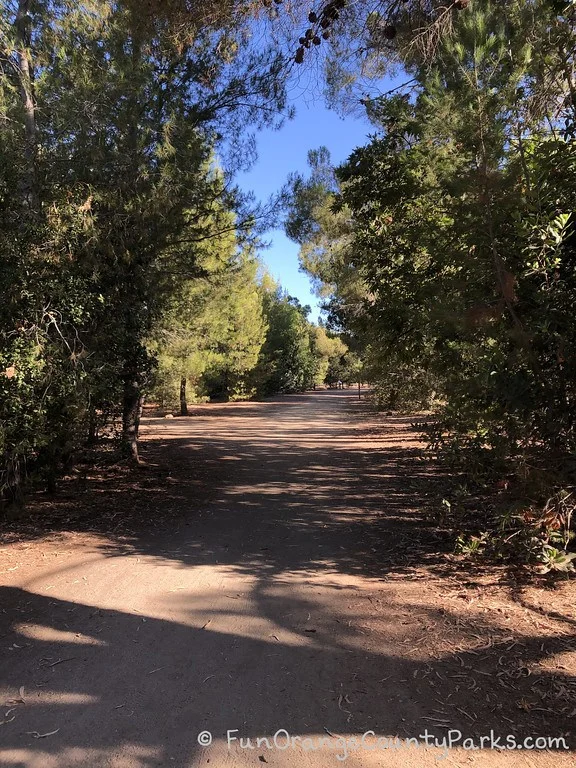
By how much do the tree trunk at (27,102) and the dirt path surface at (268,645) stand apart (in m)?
4.38

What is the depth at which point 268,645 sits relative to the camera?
3.68 meters

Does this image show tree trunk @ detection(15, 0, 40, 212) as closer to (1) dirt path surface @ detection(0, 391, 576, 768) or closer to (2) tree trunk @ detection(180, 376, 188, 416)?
(1) dirt path surface @ detection(0, 391, 576, 768)

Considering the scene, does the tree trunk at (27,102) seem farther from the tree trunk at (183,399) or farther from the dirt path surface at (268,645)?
the tree trunk at (183,399)

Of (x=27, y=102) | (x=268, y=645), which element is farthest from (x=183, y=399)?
(x=268, y=645)

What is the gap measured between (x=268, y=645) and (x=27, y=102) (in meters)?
7.59

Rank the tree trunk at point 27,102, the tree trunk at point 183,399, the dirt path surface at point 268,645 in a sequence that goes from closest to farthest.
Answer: the dirt path surface at point 268,645 → the tree trunk at point 27,102 → the tree trunk at point 183,399

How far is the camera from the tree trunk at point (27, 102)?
6.61 metres

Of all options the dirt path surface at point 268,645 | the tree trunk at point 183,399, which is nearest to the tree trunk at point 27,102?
the dirt path surface at point 268,645

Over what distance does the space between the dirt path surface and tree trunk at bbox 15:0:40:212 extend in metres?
4.38

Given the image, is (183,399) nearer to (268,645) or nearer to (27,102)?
(27,102)

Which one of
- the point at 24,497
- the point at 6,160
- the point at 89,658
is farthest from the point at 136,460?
the point at 89,658

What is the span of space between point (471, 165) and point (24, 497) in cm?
736

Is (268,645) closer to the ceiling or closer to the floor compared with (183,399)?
closer to the floor

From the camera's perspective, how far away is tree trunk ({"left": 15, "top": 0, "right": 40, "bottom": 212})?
661 centimetres
